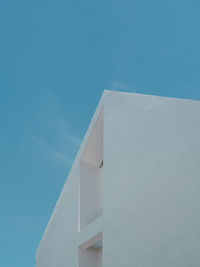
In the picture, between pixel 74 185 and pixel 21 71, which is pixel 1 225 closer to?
pixel 21 71

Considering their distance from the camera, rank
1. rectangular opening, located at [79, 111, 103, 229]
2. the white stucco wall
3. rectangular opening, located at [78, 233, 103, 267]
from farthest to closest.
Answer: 1. rectangular opening, located at [79, 111, 103, 229]
2. rectangular opening, located at [78, 233, 103, 267]
3. the white stucco wall

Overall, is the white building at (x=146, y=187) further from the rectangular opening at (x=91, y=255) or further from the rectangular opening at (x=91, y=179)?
the rectangular opening at (x=91, y=179)

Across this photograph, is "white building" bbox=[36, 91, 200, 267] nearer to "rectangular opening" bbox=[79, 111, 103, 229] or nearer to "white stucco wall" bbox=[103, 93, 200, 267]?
"white stucco wall" bbox=[103, 93, 200, 267]

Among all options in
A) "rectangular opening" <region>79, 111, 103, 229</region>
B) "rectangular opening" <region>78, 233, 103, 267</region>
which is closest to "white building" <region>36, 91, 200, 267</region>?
"rectangular opening" <region>78, 233, 103, 267</region>

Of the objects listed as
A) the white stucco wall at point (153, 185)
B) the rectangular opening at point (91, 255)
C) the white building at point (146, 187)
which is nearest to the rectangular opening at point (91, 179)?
the white building at point (146, 187)

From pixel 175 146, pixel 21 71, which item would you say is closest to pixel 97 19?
pixel 21 71

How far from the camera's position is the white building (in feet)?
21.1

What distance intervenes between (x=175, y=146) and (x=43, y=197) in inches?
863

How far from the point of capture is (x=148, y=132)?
789 centimetres

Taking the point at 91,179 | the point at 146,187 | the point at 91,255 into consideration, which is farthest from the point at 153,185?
the point at 91,179

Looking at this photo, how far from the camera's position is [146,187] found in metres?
7.51

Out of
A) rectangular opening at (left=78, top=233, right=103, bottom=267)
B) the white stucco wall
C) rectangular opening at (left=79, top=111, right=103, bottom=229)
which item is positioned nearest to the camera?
the white stucco wall

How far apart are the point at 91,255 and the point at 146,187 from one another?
4.61 m

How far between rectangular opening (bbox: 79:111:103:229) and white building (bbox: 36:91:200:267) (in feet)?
0.95
